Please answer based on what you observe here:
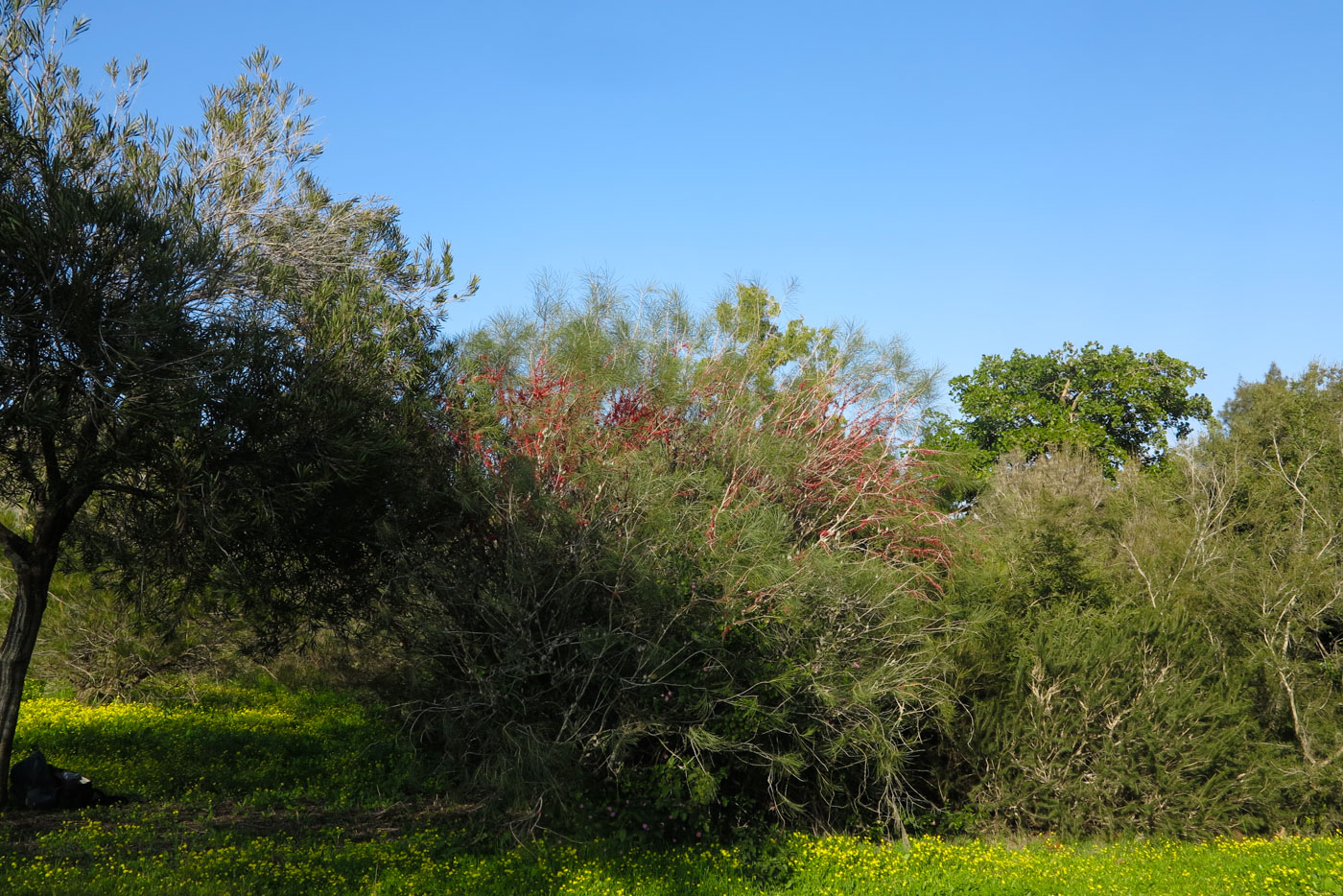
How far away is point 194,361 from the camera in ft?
26.5

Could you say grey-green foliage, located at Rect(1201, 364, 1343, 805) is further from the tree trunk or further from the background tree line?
the tree trunk

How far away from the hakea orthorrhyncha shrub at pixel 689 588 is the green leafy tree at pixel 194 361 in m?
1.34

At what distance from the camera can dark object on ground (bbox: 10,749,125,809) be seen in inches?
368

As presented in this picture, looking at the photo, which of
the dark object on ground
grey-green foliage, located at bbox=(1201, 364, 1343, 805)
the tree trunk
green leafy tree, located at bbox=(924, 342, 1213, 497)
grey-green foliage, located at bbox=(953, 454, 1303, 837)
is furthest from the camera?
green leafy tree, located at bbox=(924, 342, 1213, 497)

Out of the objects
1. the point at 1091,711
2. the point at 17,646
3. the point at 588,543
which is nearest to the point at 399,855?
the point at 588,543

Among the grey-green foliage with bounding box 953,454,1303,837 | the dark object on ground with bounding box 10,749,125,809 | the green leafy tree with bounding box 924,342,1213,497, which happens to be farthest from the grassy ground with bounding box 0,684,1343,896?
the green leafy tree with bounding box 924,342,1213,497

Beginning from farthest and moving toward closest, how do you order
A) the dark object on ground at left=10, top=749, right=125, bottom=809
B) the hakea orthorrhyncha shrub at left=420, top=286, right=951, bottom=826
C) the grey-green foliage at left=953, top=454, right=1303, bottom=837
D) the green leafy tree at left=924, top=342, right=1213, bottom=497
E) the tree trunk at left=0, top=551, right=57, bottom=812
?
the green leafy tree at left=924, top=342, right=1213, bottom=497
the grey-green foliage at left=953, top=454, right=1303, bottom=837
the dark object on ground at left=10, top=749, right=125, bottom=809
the tree trunk at left=0, top=551, right=57, bottom=812
the hakea orthorrhyncha shrub at left=420, top=286, right=951, bottom=826

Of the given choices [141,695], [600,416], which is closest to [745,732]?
[600,416]

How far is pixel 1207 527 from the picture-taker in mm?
14086

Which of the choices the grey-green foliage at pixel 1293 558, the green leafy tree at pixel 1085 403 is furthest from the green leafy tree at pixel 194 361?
the green leafy tree at pixel 1085 403

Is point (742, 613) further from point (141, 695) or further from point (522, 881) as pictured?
point (141, 695)

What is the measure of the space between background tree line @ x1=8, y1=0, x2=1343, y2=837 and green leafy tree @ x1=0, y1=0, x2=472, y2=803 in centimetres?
4

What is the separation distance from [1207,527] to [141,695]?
17243 millimetres

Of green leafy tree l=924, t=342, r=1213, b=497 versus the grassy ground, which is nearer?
the grassy ground
